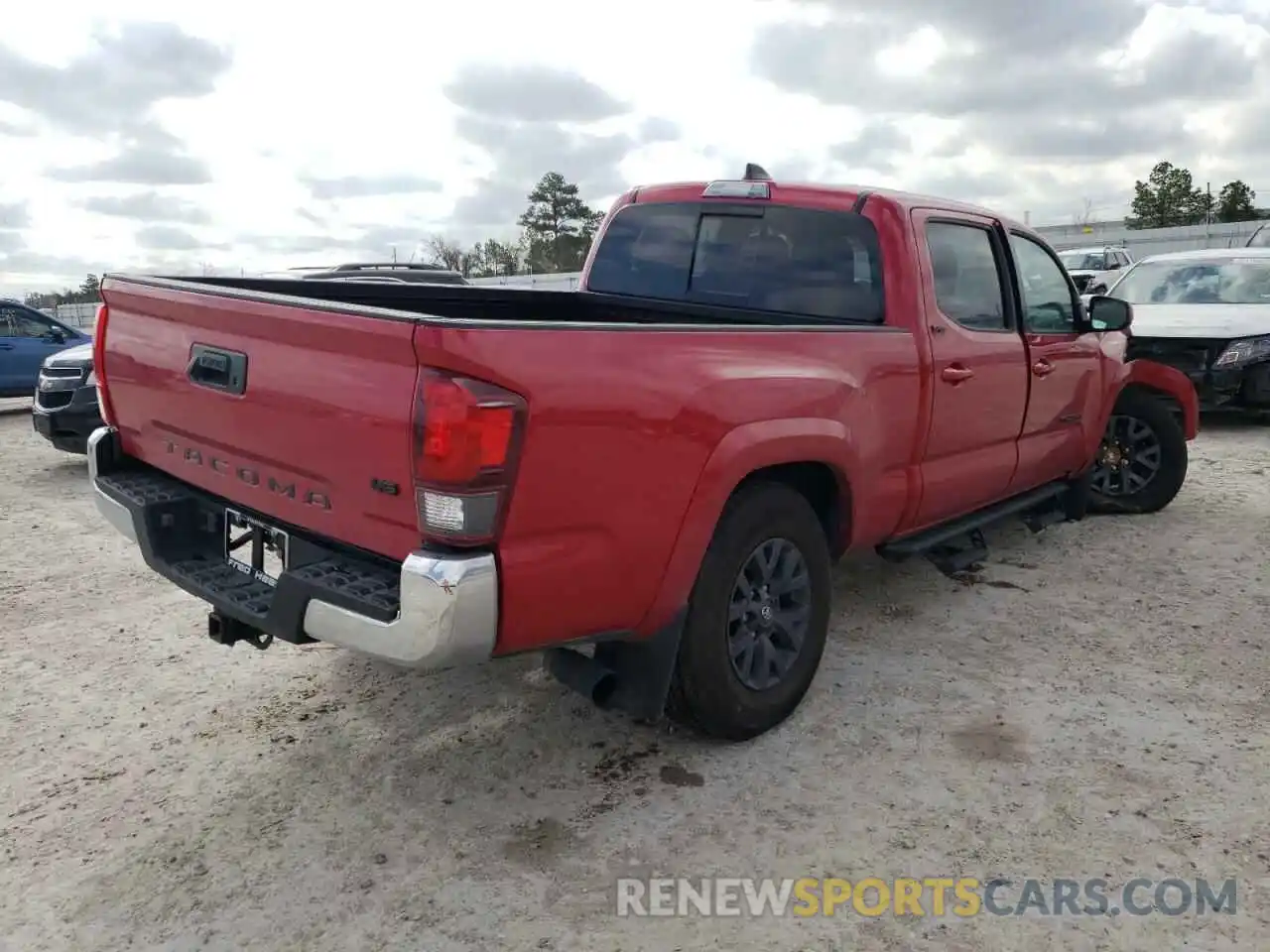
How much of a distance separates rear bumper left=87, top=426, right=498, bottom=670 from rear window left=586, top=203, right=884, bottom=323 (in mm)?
2225

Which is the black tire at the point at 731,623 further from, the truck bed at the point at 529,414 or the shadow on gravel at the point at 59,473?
the shadow on gravel at the point at 59,473

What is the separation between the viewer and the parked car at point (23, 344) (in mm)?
12359

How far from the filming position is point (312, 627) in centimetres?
273

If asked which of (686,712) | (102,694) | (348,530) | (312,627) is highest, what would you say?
(348,530)

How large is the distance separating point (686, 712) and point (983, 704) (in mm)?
1279

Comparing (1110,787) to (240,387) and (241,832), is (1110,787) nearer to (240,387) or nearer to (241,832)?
(241,832)

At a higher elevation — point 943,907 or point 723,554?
point 723,554

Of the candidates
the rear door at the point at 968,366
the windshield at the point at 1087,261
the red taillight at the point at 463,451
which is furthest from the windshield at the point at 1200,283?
the windshield at the point at 1087,261

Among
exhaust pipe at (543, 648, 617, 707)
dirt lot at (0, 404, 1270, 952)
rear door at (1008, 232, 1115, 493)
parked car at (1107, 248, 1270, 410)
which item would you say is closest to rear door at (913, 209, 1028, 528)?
rear door at (1008, 232, 1115, 493)

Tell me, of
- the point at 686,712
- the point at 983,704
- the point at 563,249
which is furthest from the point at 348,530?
the point at 563,249

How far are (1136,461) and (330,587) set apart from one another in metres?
5.70

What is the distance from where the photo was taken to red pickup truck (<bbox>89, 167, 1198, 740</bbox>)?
253cm

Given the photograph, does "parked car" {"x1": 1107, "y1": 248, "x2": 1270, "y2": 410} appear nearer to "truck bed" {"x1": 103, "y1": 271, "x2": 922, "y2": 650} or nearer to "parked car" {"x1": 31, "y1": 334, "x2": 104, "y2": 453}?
"truck bed" {"x1": 103, "y1": 271, "x2": 922, "y2": 650}

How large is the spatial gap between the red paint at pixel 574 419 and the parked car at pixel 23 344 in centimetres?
1040
